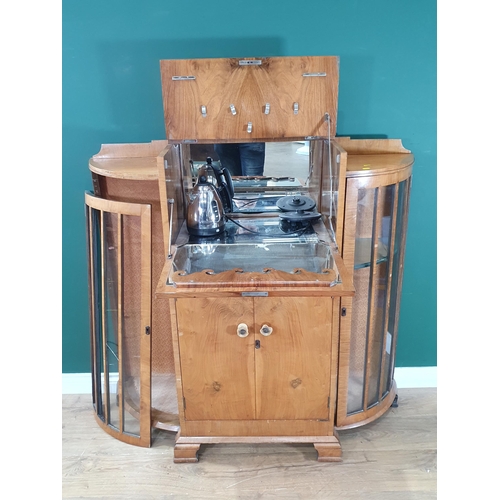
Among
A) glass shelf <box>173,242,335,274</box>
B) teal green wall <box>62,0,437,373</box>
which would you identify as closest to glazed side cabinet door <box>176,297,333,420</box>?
glass shelf <box>173,242,335,274</box>

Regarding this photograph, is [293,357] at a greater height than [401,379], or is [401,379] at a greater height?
[293,357]

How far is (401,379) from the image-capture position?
2.42 meters

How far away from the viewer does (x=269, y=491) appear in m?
1.85

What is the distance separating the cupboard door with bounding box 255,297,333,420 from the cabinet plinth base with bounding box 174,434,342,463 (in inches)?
3.9

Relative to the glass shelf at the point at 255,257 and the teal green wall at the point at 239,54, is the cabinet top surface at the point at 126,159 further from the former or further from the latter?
the glass shelf at the point at 255,257

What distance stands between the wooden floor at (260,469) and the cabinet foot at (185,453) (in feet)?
0.07

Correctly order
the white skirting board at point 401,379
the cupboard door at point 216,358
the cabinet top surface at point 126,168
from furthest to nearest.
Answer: the white skirting board at point 401,379
the cabinet top surface at point 126,168
the cupboard door at point 216,358

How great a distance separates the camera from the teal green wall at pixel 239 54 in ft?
6.30

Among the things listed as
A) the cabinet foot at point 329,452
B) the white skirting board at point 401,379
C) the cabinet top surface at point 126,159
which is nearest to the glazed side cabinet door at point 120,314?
the cabinet top surface at point 126,159

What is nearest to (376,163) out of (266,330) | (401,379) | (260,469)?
(266,330)

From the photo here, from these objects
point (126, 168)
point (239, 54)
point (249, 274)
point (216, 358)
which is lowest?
point (216, 358)

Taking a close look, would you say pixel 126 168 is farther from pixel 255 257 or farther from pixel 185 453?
pixel 185 453

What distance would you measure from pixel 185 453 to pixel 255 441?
0.28m

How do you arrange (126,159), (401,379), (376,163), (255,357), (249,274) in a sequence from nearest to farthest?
(249,274) → (255,357) → (376,163) → (126,159) → (401,379)
